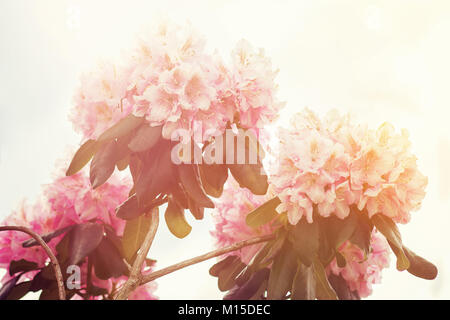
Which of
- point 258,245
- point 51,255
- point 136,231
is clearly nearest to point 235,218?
point 258,245

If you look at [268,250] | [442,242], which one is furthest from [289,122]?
[442,242]

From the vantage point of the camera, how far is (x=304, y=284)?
63 cm

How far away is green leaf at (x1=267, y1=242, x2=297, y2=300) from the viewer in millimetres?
639

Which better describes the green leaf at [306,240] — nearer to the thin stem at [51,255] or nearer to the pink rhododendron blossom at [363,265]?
the pink rhododendron blossom at [363,265]

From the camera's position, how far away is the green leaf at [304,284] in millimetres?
626

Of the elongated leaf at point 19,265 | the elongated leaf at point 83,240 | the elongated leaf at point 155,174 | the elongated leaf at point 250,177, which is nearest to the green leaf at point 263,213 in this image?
the elongated leaf at point 250,177

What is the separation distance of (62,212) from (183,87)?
31 centimetres

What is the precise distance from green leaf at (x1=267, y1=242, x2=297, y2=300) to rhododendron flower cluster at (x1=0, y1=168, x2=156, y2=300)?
0.87 ft

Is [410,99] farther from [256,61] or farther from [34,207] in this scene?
[34,207]

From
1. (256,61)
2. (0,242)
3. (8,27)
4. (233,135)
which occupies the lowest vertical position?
(0,242)

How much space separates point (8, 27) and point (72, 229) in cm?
36

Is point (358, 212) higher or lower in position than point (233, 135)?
lower

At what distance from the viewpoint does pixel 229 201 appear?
708 mm
